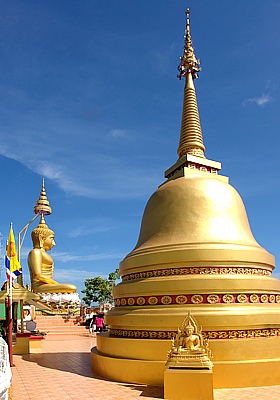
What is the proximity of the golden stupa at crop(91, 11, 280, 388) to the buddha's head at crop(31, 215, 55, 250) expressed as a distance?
27.9 m

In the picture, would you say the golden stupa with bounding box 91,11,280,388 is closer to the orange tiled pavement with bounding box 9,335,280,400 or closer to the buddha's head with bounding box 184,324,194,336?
the orange tiled pavement with bounding box 9,335,280,400

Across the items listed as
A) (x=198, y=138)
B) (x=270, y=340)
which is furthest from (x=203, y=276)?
(x=198, y=138)

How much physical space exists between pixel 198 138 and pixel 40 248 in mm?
27571

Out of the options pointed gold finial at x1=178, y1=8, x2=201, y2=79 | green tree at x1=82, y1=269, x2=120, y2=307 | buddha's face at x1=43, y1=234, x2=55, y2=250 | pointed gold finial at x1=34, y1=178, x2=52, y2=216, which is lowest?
green tree at x1=82, y1=269, x2=120, y2=307

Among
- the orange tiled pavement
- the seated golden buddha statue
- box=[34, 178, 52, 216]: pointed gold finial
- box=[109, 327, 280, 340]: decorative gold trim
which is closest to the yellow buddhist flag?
the orange tiled pavement

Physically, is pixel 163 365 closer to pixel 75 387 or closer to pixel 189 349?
pixel 189 349

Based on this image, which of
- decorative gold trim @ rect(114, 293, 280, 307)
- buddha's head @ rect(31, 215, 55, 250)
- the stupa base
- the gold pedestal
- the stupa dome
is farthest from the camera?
buddha's head @ rect(31, 215, 55, 250)

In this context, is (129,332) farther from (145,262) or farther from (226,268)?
(226,268)

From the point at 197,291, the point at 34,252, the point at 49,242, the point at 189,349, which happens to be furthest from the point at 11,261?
the point at 49,242

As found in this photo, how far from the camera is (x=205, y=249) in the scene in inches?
454

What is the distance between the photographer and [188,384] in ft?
28.5

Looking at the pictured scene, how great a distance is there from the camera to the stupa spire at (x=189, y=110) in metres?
16.1

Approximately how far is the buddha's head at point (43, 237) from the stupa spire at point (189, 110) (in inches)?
1045

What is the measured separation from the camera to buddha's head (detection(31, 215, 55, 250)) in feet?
132
